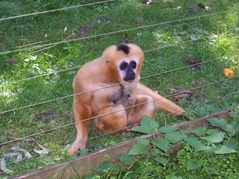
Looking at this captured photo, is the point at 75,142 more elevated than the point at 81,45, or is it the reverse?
the point at 81,45

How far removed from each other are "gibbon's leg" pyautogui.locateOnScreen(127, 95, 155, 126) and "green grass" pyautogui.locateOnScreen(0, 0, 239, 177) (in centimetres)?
14

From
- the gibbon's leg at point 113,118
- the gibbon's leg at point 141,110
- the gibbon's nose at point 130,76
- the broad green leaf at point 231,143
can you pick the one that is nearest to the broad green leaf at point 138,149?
the broad green leaf at point 231,143

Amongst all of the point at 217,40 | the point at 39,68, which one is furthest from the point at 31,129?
the point at 217,40

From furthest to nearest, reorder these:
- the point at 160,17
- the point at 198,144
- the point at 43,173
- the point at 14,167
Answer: the point at 160,17 → the point at 14,167 → the point at 198,144 → the point at 43,173

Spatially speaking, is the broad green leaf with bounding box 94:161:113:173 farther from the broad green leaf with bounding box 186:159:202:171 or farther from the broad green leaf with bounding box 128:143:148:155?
the broad green leaf with bounding box 186:159:202:171

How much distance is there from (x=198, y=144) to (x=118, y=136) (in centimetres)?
113

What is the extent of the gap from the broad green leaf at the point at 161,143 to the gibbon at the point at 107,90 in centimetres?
79

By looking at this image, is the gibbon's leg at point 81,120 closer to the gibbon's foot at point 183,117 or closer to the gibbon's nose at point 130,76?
the gibbon's nose at point 130,76

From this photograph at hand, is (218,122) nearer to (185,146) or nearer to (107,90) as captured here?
(185,146)

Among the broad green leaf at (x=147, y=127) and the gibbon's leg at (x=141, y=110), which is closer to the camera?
Answer: the broad green leaf at (x=147, y=127)

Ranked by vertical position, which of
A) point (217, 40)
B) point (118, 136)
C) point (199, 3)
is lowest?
point (118, 136)

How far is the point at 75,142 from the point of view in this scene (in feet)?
13.8

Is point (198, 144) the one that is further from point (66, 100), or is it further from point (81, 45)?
point (81, 45)

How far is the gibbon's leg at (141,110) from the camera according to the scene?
4719 mm
